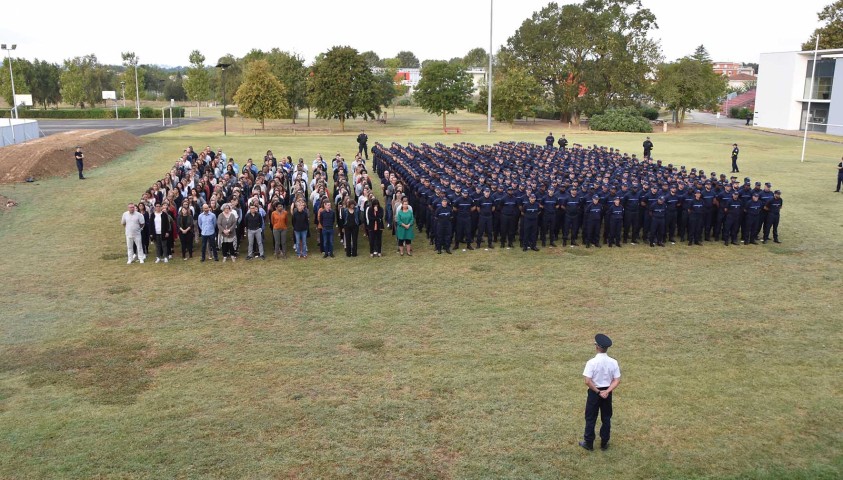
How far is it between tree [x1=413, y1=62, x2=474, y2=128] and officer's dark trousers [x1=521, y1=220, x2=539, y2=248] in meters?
40.4

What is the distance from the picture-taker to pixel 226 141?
41.2 meters

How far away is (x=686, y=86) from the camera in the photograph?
5422 centimetres

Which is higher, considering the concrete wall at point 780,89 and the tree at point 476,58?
the tree at point 476,58

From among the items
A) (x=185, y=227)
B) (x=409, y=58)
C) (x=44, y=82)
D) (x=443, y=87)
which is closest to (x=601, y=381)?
(x=185, y=227)

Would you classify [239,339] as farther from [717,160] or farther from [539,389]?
[717,160]

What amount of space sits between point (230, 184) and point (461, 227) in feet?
21.4

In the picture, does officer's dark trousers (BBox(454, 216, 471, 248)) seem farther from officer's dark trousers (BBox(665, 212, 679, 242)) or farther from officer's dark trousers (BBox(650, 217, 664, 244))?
officer's dark trousers (BBox(665, 212, 679, 242))

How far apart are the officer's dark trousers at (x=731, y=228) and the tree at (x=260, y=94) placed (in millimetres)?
40618

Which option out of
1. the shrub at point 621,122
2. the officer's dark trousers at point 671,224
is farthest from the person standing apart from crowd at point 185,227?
the shrub at point 621,122

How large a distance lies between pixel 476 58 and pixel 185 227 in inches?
5286

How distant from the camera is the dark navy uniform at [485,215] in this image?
50.6 feet

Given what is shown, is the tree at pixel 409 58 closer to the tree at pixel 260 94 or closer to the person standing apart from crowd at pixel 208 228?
the tree at pixel 260 94

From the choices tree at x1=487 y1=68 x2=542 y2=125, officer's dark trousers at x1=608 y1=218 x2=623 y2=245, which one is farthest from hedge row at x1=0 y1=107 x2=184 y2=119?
officer's dark trousers at x1=608 y1=218 x2=623 y2=245

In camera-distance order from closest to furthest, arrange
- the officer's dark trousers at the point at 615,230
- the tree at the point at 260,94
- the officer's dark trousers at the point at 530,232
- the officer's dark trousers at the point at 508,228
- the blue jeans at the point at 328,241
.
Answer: the blue jeans at the point at 328,241, the officer's dark trousers at the point at 530,232, the officer's dark trousers at the point at 508,228, the officer's dark trousers at the point at 615,230, the tree at the point at 260,94
